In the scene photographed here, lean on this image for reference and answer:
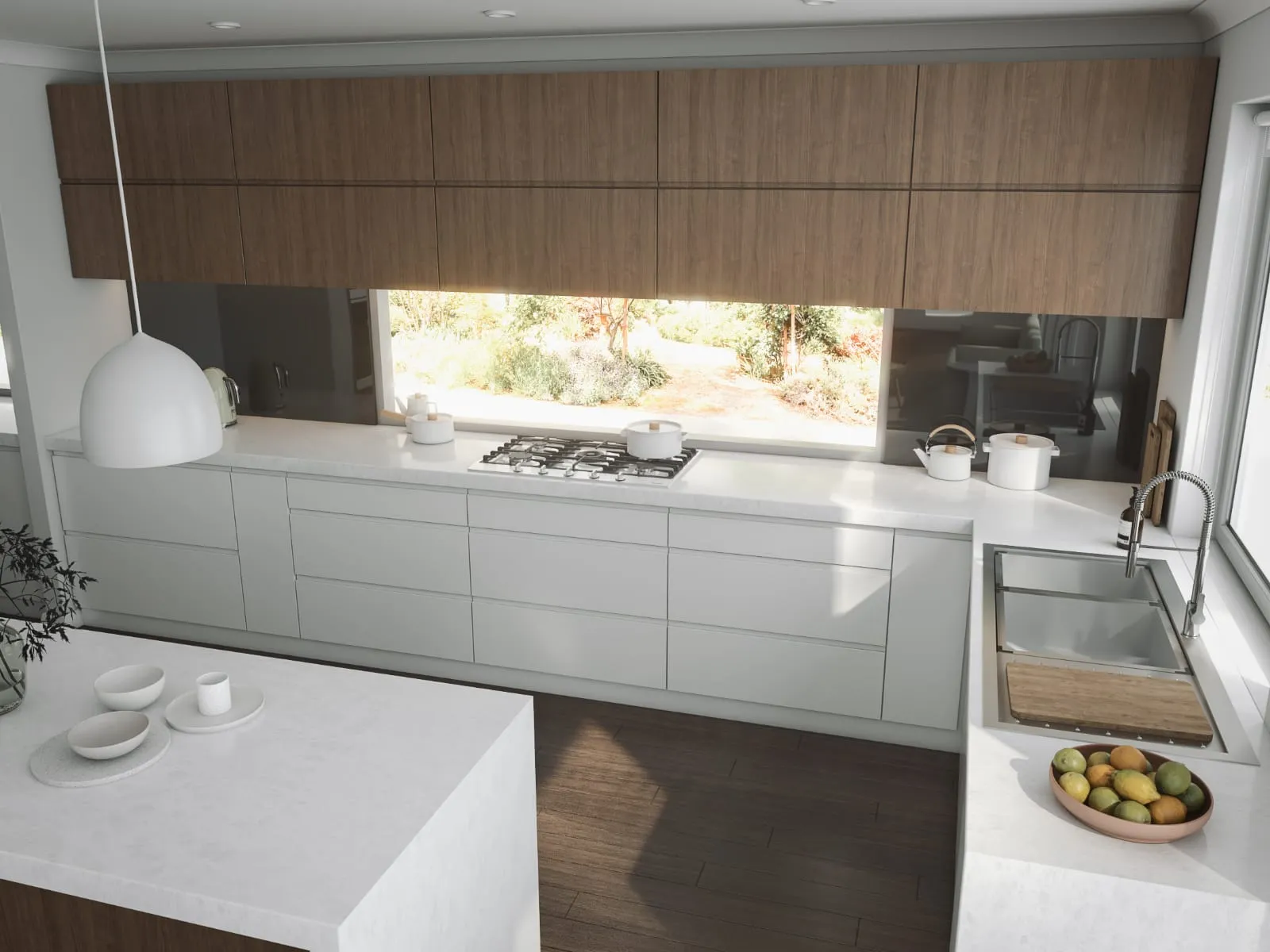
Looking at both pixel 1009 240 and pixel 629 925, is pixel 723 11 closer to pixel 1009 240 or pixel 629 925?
pixel 1009 240

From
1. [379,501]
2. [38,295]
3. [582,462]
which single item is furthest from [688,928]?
[38,295]

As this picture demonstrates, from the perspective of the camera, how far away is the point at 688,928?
294cm

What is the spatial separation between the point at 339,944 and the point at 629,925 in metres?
1.43

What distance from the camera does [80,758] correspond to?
2166 mm

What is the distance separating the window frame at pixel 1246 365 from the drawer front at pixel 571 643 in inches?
76.0

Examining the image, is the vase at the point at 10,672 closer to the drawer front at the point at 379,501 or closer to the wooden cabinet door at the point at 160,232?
the drawer front at the point at 379,501

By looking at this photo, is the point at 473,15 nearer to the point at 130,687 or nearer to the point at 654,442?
the point at 654,442

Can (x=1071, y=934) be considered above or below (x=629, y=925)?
above

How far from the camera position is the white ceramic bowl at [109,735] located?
213 cm

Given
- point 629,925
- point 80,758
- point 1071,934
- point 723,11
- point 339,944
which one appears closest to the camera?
point 339,944

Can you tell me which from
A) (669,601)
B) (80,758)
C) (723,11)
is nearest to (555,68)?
(723,11)

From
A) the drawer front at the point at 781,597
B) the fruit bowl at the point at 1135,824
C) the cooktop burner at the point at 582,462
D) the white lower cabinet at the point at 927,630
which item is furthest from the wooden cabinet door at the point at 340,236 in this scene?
the fruit bowl at the point at 1135,824

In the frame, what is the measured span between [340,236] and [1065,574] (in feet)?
10.0

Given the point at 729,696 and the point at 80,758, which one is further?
the point at 729,696
